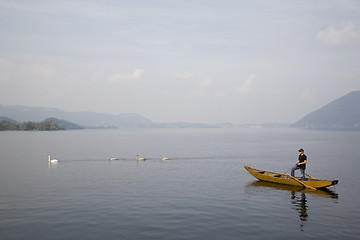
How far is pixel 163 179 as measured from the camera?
142 ft

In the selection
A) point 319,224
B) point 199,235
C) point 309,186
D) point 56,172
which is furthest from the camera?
point 56,172

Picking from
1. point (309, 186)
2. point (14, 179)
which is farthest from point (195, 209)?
point (14, 179)

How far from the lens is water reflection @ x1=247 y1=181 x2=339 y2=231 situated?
86.4 ft

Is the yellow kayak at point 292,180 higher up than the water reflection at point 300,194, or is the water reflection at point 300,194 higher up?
the yellow kayak at point 292,180

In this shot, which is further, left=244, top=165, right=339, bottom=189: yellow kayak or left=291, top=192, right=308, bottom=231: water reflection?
left=244, top=165, right=339, bottom=189: yellow kayak

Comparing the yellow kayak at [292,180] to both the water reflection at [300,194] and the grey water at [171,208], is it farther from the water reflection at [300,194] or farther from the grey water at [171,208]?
the grey water at [171,208]

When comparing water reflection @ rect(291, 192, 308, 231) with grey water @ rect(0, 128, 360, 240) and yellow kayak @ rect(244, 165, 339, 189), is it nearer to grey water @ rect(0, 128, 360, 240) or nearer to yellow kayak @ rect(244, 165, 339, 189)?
grey water @ rect(0, 128, 360, 240)

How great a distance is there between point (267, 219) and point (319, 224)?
3.77 metres

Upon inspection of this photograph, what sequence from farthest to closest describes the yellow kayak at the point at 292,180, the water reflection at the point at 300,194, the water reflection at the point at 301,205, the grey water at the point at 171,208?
1. the yellow kayak at the point at 292,180
2. the water reflection at the point at 300,194
3. the water reflection at the point at 301,205
4. the grey water at the point at 171,208

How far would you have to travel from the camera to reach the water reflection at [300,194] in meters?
26.3

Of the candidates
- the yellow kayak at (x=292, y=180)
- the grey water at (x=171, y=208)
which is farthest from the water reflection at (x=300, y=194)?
the yellow kayak at (x=292, y=180)

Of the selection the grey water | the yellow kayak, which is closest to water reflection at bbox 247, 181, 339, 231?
the grey water

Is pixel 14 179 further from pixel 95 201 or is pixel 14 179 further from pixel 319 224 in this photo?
pixel 319 224

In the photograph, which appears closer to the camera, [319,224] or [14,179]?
[319,224]
